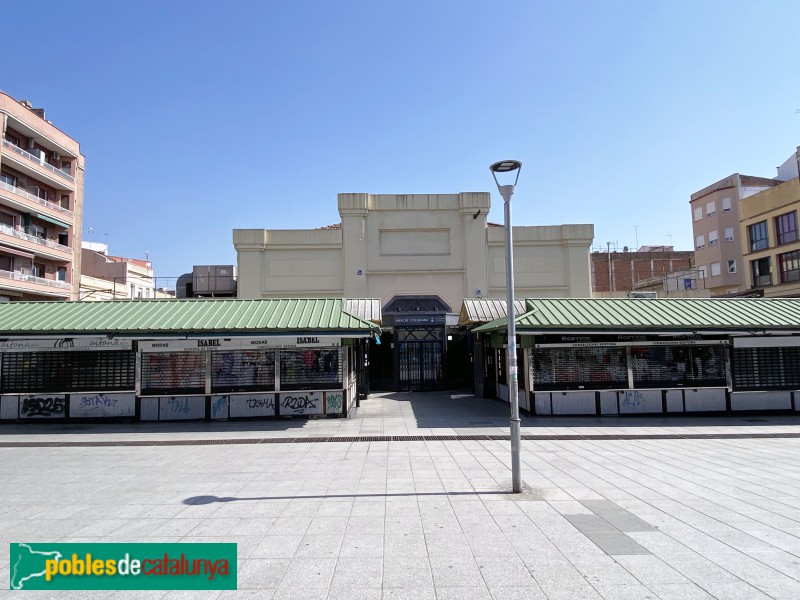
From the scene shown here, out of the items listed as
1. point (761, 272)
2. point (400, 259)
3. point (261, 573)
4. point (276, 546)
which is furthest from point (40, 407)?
point (761, 272)

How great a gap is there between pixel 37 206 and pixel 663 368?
41422 mm

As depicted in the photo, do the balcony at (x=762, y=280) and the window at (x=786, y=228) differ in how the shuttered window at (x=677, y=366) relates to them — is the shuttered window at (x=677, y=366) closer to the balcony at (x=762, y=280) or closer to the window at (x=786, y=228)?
the window at (x=786, y=228)

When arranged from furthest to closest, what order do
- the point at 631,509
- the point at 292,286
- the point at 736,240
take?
the point at 736,240 < the point at 292,286 < the point at 631,509

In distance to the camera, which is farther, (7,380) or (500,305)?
(500,305)

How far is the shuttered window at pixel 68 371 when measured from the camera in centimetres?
1562

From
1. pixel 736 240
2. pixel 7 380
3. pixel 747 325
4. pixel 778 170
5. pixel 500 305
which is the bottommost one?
pixel 7 380

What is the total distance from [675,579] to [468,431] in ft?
29.9

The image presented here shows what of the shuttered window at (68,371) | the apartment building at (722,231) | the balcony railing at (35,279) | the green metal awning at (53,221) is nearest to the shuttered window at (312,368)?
the shuttered window at (68,371)

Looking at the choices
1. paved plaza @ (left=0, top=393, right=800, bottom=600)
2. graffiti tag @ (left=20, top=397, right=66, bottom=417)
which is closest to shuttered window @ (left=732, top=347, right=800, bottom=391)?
paved plaza @ (left=0, top=393, right=800, bottom=600)

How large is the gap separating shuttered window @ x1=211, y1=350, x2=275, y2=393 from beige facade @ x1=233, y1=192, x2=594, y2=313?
44.6ft

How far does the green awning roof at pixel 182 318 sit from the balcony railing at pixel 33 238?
66.7 feet

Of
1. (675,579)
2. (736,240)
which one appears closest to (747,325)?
(675,579)

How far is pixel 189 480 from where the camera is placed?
8789mm

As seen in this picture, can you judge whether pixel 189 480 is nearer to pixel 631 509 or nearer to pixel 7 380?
pixel 631 509
